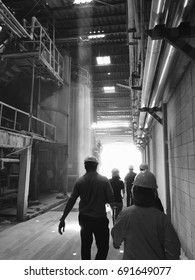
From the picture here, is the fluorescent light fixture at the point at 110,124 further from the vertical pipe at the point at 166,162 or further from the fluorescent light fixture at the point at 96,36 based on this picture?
the vertical pipe at the point at 166,162

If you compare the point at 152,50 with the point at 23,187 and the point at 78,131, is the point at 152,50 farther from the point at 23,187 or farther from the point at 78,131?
the point at 78,131

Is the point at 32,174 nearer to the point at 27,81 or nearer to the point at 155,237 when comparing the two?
the point at 27,81

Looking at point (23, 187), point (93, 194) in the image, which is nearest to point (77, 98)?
point (23, 187)

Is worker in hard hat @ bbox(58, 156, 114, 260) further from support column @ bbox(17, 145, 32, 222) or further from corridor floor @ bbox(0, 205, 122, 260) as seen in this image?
support column @ bbox(17, 145, 32, 222)

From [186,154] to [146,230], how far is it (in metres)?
2.22

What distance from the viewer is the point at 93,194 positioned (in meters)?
3.21

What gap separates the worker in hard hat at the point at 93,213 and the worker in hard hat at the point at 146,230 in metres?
1.32

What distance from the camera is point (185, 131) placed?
3.71 meters

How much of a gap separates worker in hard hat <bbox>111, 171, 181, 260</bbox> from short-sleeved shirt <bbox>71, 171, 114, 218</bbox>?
132 cm

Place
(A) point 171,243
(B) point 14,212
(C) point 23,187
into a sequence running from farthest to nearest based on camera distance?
1. (B) point 14,212
2. (C) point 23,187
3. (A) point 171,243

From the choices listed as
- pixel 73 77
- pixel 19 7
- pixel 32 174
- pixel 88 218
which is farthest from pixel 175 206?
pixel 73 77

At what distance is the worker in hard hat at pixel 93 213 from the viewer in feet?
10.3

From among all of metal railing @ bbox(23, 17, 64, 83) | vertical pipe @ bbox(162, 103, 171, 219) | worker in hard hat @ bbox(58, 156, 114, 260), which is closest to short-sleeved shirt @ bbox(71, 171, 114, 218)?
worker in hard hat @ bbox(58, 156, 114, 260)
